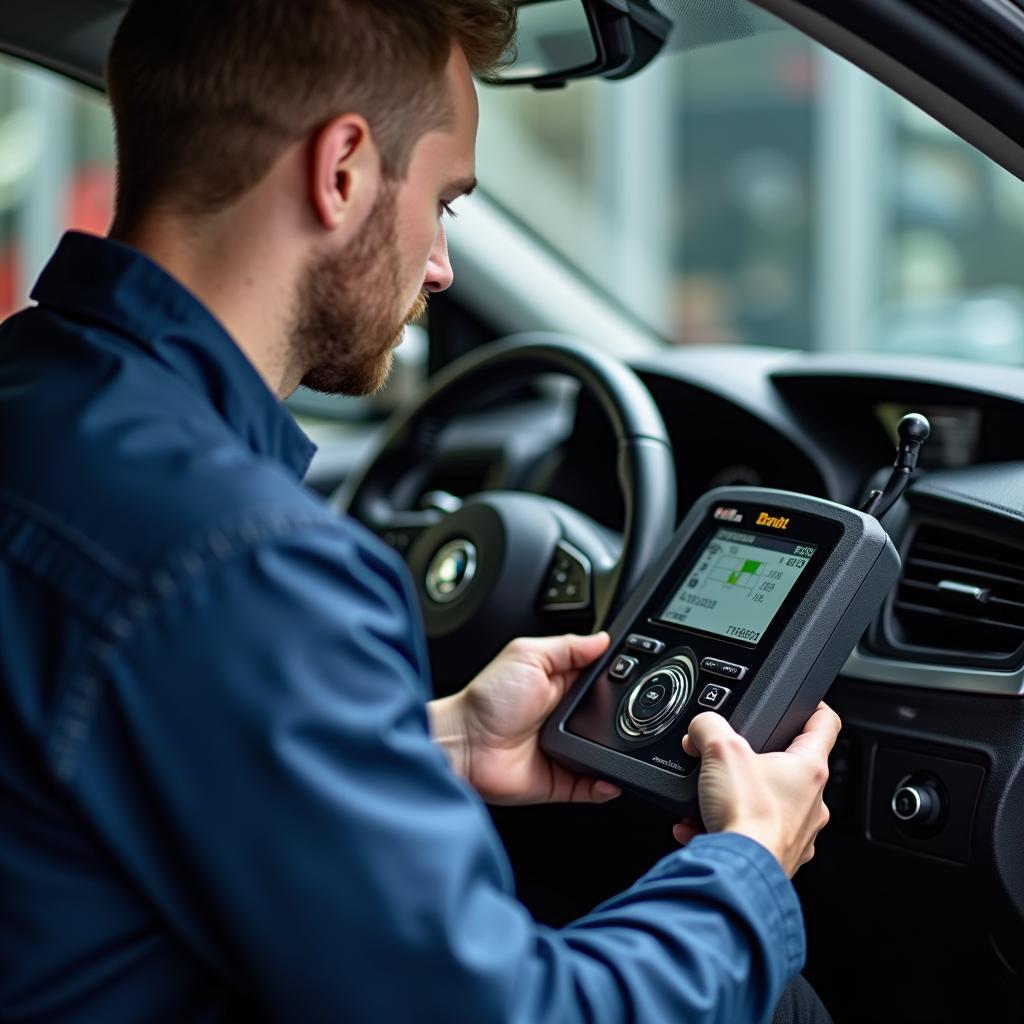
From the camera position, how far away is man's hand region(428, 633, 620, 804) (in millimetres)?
1251

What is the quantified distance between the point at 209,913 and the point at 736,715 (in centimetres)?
49

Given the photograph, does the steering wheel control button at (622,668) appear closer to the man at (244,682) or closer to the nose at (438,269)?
the man at (244,682)

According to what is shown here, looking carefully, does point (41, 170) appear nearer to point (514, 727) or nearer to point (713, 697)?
point (514, 727)

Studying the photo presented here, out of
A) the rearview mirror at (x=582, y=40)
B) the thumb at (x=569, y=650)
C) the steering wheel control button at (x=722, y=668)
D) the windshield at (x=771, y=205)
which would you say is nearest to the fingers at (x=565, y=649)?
the thumb at (x=569, y=650)

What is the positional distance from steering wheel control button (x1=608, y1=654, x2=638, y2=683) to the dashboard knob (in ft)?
1.05

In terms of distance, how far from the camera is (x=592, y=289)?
2480mm

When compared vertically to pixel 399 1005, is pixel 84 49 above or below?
above

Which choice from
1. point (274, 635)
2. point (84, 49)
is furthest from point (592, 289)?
point (274, 635)

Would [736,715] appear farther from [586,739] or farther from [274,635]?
[274,635]

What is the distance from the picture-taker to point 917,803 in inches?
53.3

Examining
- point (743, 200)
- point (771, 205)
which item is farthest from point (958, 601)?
point (743, 200)

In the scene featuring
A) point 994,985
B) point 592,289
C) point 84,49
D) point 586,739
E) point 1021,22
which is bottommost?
point 994,985

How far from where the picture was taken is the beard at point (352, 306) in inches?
39.3

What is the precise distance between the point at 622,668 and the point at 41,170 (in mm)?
6285
